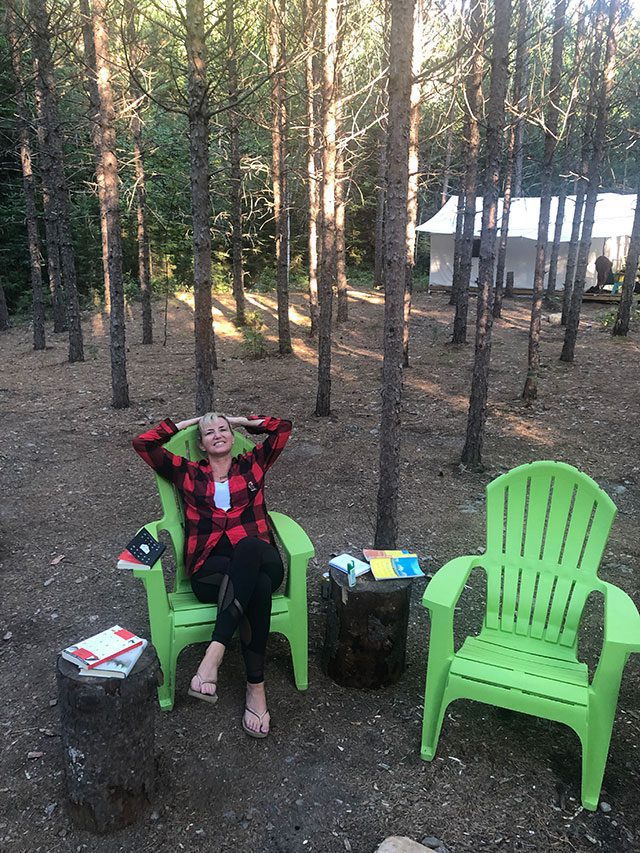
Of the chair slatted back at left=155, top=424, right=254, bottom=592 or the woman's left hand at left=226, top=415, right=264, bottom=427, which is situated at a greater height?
the woman's left hand at left=226, top=415, right=264, bottom=427

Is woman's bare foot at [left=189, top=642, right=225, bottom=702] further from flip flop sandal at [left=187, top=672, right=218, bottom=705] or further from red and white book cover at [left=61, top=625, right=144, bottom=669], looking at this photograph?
red and white book cover at [left=61, top=625, right=144, bottom=669]

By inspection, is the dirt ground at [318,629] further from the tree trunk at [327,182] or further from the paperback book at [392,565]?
the tree trunk at [327,182]

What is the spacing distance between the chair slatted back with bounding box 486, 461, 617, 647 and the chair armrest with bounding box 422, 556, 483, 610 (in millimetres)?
248

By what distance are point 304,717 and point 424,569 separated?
5.22 ft

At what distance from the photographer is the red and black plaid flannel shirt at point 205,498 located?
2.99m

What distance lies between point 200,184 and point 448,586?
3.66 m

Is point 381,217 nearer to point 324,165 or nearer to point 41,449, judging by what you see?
point 324,165

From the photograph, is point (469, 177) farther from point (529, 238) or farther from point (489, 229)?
point (529, 238)

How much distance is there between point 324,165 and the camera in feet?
22.2

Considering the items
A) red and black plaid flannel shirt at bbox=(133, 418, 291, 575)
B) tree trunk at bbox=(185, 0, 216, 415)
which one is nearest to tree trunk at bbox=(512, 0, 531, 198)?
tree trunk at bbox=(185, 0, 216, 415)

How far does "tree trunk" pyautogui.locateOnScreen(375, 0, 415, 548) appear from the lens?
321cm

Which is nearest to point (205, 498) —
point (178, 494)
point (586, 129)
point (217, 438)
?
point (178, 494)

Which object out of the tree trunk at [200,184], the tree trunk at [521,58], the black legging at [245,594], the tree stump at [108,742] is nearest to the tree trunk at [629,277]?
the tree trunk at [521,58]

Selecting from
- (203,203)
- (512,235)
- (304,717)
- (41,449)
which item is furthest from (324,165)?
(512,235)
